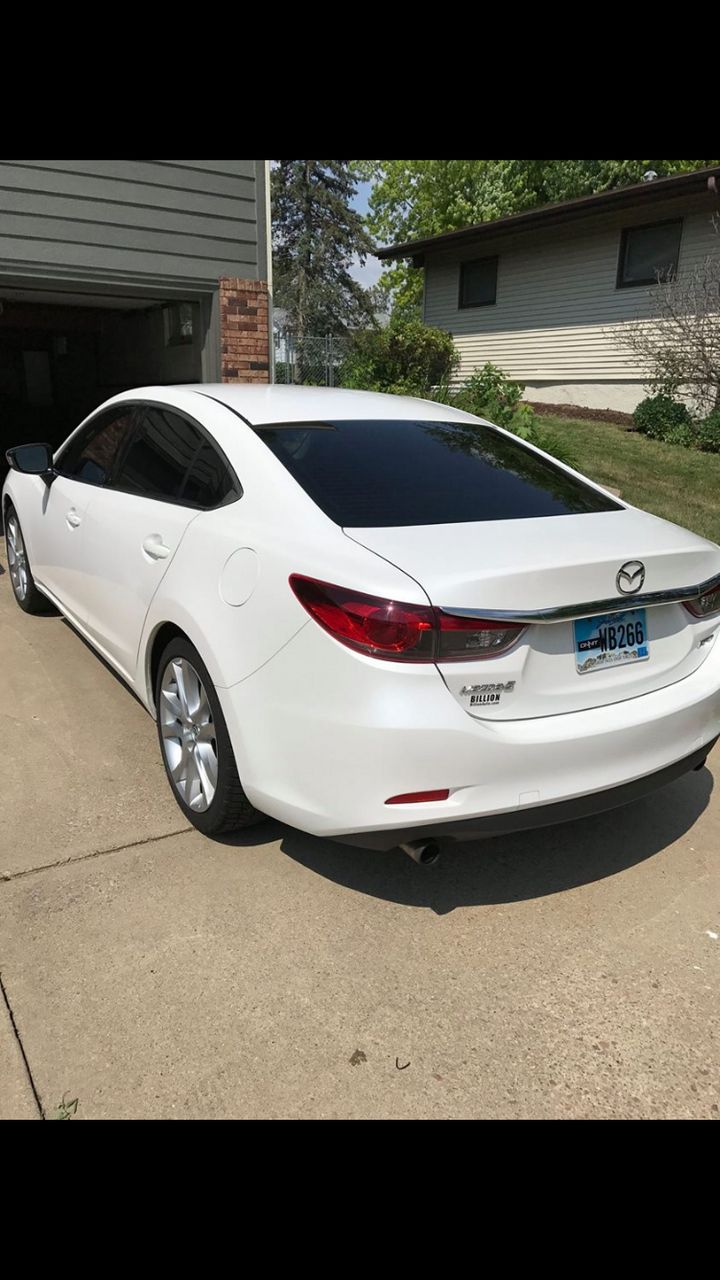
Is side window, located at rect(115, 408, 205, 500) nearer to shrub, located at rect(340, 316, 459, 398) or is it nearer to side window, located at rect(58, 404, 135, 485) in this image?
side window, located at rect(58, 404, 135, 485)

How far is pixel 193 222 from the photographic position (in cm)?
768

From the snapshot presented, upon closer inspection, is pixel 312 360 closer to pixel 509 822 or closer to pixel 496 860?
pixel 496 860

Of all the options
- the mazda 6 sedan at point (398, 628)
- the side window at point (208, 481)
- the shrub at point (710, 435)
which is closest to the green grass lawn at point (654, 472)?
the shrub at point (710, 435)

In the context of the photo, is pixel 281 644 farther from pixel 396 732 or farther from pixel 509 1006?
pixel 509 1006

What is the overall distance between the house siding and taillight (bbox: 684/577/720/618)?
6171 mm

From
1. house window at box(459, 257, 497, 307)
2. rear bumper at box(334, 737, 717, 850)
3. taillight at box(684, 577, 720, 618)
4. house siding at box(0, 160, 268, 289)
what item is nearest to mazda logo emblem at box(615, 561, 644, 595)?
taillight at box(684, 577, 720, 618)

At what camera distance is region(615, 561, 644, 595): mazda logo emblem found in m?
2.40

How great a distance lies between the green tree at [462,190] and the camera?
3234 centimetres

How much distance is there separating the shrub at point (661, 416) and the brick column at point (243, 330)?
7.25 metres

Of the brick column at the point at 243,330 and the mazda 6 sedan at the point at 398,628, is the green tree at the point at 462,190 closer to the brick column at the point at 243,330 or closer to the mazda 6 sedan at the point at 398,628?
the brick column at the point at 243,330

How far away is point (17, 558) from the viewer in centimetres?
541
